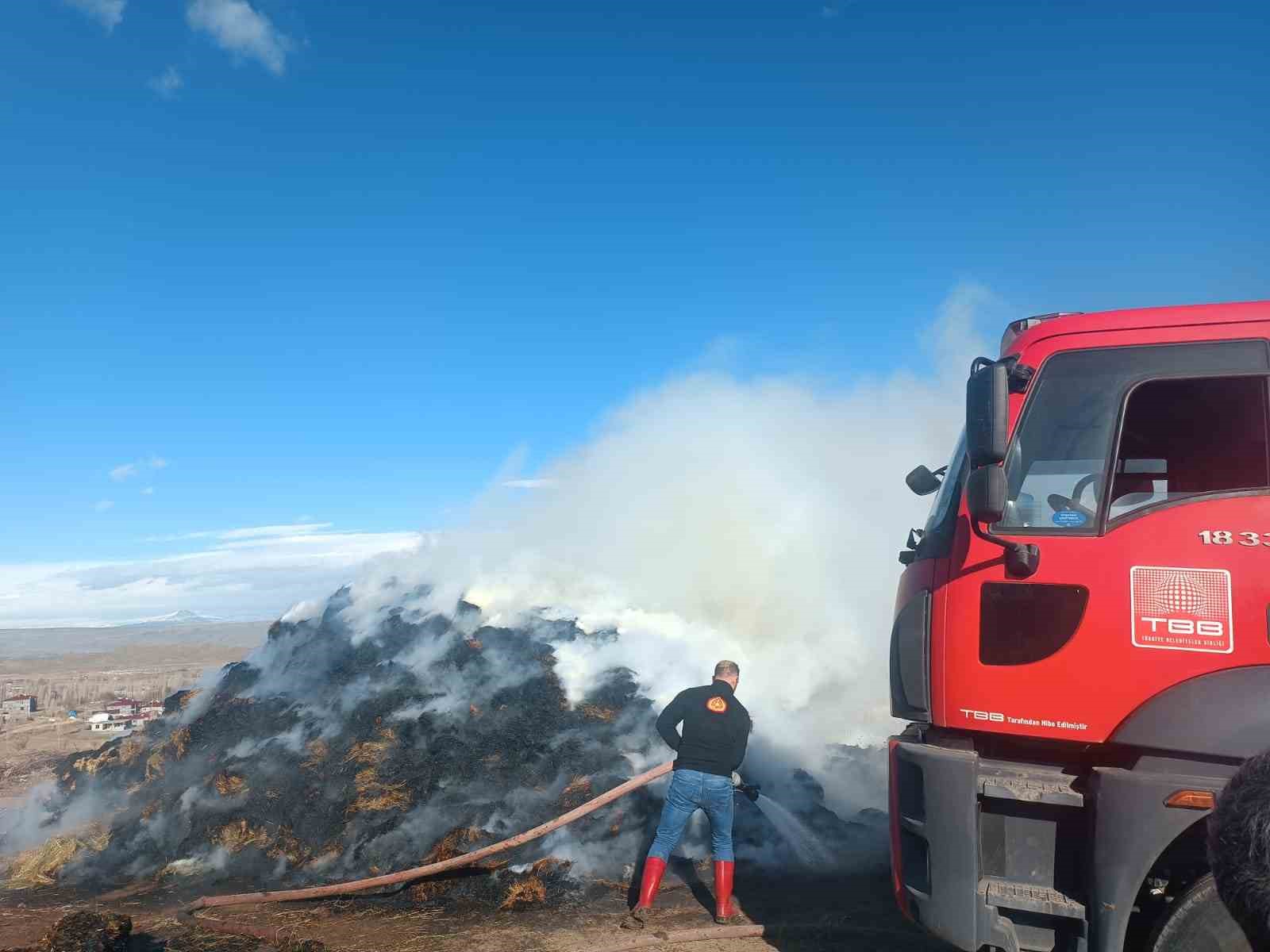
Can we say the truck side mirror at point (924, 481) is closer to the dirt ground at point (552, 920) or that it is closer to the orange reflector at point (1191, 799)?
the orange reflector at point (1191, 799)

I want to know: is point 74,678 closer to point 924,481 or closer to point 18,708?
point 18,708

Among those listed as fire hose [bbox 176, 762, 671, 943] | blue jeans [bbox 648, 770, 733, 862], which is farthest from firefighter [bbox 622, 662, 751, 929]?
fire hose [bbox 176, 762, 671, 943]

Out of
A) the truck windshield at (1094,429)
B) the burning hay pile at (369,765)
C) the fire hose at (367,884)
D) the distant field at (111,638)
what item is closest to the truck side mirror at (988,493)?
the truck windshield at (1094,429)

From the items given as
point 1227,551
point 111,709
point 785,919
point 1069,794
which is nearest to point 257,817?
point 785,919

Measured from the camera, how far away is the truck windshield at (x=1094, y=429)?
4535 mm

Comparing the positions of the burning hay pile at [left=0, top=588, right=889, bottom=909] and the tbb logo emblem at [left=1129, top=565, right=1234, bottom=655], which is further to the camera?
the burning hay pile at [left=0, top=588, right=889, bottom=909]

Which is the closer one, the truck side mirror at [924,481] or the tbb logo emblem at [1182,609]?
the tbb logo emblem at [1182,609]

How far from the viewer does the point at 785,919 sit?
7.14m

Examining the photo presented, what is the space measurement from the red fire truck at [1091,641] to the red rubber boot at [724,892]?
2556 millimetres

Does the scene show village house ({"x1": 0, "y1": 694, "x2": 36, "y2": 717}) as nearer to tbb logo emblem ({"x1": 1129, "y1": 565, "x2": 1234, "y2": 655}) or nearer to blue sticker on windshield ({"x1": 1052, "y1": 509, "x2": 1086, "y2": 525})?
blue sticker on windshield ({"x1": 1052, "y1": 509, "x2": 1086, "y2": 525})

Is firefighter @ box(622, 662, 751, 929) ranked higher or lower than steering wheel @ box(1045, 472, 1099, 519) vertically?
lower

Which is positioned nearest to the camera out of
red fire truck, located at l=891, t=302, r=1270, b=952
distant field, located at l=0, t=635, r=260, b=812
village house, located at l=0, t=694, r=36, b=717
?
red fire truck, located at l=891, t=302, r=1270, b=952

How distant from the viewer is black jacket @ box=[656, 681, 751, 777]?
712 centimetres

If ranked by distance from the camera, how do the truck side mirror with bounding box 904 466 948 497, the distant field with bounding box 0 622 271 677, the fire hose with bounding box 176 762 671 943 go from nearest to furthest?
1. the truck side mirror with bounding box 904 466 948 497
2. the fire hose with bounding box 176 762 671 943
3. the distant field with bounding box 0 622 271 677
